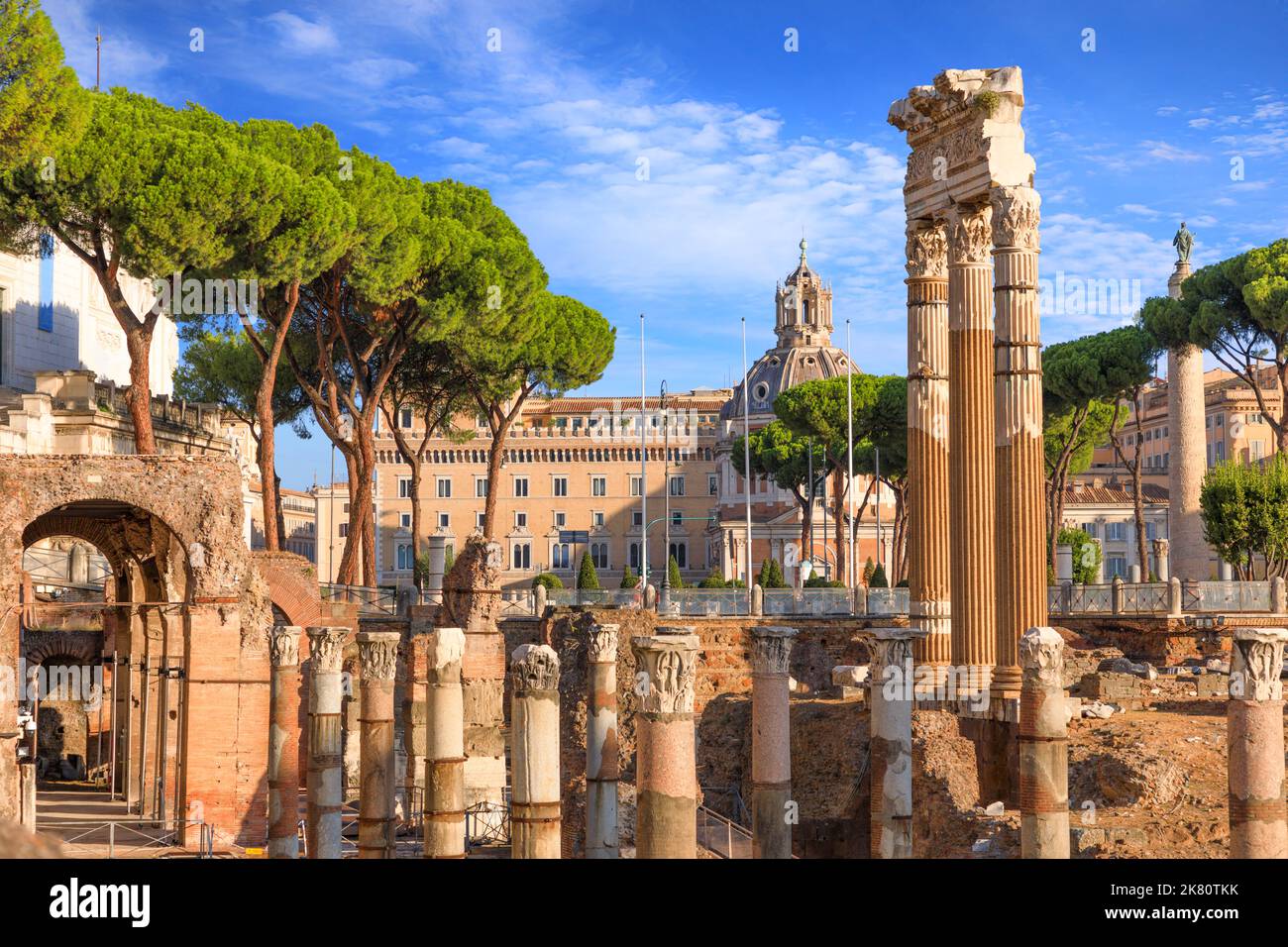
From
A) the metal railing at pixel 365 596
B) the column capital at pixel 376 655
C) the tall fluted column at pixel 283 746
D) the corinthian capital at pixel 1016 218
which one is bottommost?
the tall fluted column at pixel 283 746

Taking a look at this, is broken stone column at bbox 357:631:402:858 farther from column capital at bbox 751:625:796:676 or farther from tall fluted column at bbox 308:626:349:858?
column capital at bbox 751:625:796:676

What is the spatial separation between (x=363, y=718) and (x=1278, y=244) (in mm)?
25110

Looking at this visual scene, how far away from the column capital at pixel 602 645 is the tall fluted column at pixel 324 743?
284 centimetres

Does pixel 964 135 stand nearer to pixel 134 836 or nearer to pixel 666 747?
pixel 666 747

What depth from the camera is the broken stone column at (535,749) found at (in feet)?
40.3

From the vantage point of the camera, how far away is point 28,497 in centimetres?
1795

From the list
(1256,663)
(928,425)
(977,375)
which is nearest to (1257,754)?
(1256,663)

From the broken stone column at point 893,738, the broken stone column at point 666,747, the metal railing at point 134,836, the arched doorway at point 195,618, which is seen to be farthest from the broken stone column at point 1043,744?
the arched doorway at point 195,618

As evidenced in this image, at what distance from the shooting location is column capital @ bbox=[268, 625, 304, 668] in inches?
667

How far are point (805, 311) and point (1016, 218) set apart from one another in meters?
77.4

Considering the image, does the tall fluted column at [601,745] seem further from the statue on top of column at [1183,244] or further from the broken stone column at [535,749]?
the statue on top of column at [1183,244]

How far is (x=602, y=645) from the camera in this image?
14391mm

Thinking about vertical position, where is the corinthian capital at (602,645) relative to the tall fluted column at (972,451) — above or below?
below
